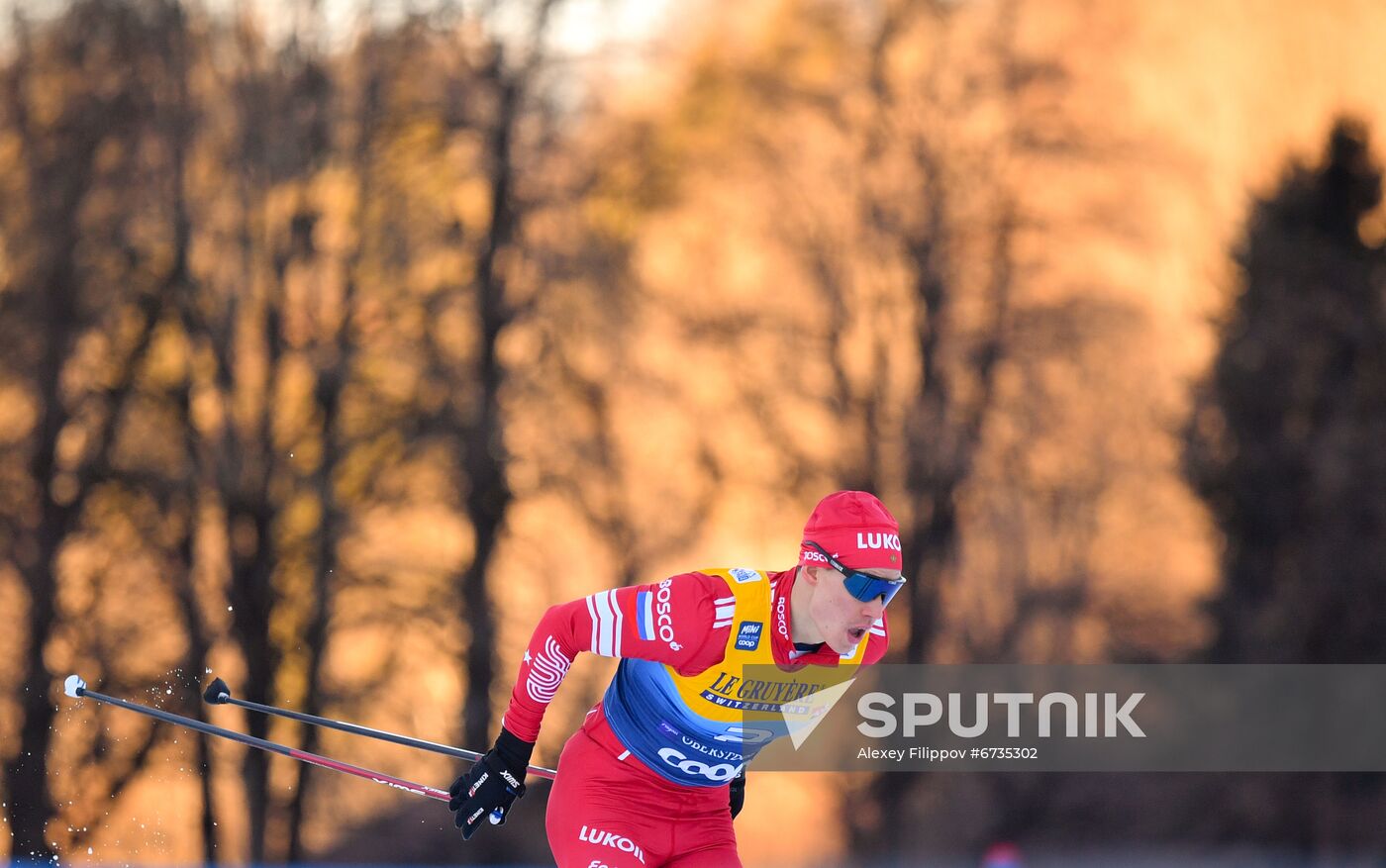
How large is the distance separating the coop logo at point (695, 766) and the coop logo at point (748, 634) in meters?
0.33

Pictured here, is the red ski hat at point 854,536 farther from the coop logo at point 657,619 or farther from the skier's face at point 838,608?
the coop logo at point 657,619

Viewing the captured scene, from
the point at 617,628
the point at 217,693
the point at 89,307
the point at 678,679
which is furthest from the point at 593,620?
the point at 89,307

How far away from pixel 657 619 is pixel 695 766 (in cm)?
45

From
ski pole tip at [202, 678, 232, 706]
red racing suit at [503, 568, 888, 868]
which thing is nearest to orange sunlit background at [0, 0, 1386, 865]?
ski pole tip at [202, 678, 232, 706]

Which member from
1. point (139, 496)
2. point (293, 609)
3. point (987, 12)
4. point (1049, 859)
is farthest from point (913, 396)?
point (139, 496)

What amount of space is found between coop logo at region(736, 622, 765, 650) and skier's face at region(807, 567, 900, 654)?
132 mm

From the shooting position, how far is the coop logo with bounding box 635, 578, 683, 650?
4.16m

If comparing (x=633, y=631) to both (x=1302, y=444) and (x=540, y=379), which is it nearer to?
(x=540, y=379)

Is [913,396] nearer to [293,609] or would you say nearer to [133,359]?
[293,609]

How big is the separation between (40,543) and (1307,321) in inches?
470

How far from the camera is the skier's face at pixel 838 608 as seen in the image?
13.7 feet

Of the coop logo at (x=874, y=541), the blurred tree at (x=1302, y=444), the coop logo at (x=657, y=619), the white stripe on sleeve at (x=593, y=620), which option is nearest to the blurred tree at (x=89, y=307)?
the blurred tree at (x=1302, y=444)

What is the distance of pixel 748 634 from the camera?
4.25 meters

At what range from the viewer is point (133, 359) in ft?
47.8
